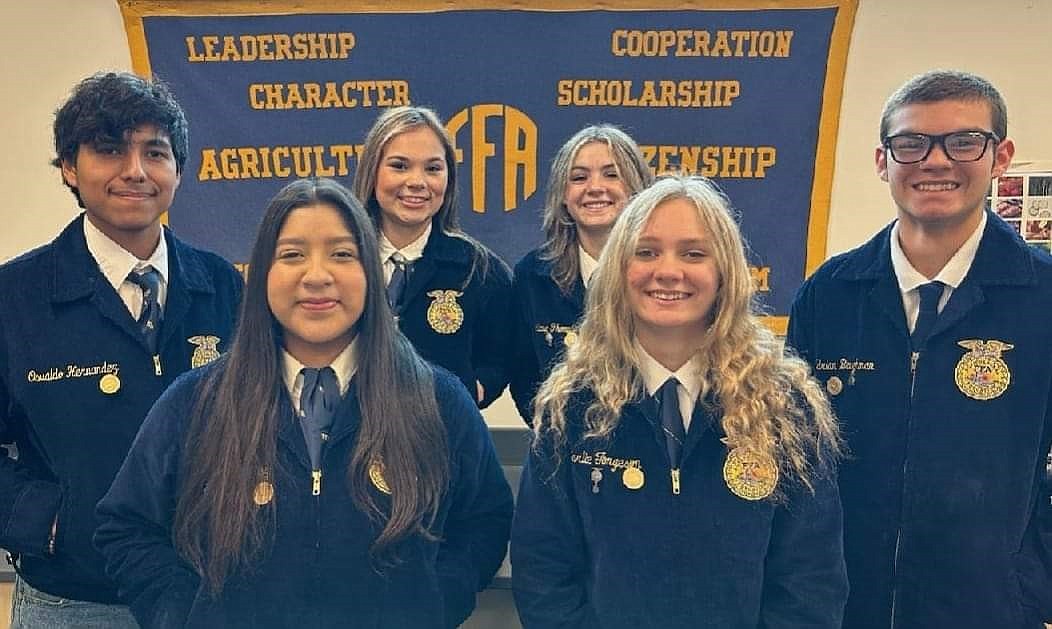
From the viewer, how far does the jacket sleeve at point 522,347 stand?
7.74 ft

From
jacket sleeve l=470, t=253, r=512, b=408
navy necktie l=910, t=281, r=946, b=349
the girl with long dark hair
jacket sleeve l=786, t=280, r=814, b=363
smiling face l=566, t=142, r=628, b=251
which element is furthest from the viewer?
jacket sleeve l=470, t=253, r=512, b=408

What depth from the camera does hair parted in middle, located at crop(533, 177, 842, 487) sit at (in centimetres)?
146

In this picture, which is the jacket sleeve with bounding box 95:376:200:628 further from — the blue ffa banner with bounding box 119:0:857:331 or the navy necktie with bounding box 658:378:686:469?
the blue ffa banner with bounding box 119:0:857:331

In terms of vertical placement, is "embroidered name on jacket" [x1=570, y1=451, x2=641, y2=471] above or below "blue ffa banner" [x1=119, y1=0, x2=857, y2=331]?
below

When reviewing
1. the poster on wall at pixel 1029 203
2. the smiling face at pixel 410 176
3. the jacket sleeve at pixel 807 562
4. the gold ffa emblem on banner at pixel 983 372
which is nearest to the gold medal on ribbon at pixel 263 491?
the jacket sleeve at pixel 807 562

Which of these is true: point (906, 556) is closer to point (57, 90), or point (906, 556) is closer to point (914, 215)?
point (914, 215)

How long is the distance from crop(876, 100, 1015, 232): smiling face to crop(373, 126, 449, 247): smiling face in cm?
110

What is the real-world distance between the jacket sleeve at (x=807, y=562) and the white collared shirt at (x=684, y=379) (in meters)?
0.21

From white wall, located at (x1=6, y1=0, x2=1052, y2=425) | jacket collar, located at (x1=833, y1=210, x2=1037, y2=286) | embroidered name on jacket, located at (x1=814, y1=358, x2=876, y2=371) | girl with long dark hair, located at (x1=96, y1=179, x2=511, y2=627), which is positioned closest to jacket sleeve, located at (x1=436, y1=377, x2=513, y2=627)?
girl with long dark hair, located at (x1=96, y1=179, x2=511, y2=627)

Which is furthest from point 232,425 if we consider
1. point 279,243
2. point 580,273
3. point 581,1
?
point 581,1

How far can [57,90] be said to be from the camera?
3.10 metres

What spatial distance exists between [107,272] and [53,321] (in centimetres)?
14

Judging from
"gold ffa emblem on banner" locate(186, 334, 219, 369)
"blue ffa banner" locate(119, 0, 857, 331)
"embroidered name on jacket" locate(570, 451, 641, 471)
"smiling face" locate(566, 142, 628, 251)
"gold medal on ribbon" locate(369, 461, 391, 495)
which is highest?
"blue ffa banner" locate(119, 0, 857, 331)

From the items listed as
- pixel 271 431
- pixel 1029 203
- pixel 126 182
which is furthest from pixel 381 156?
pixel 1029 203
